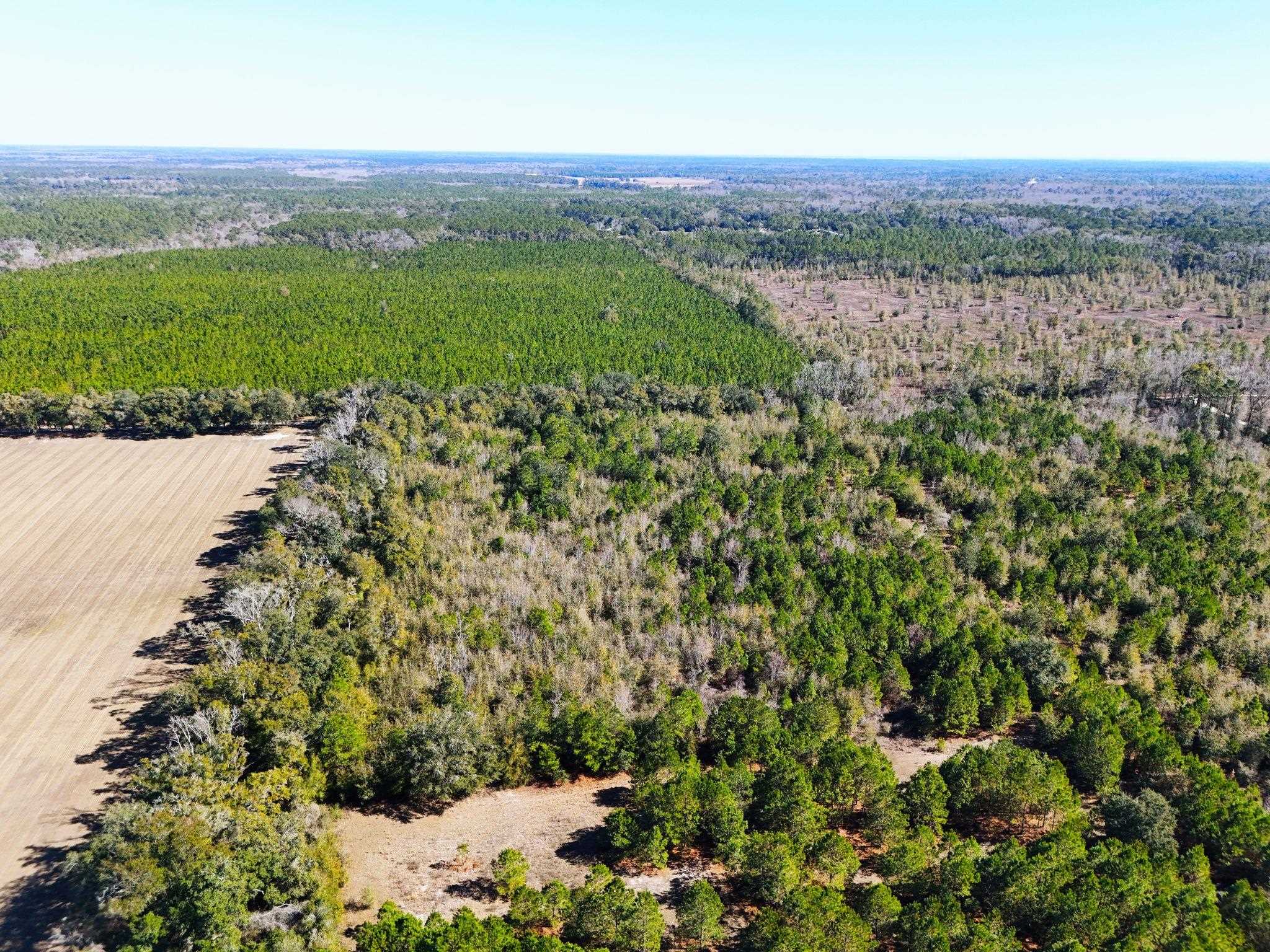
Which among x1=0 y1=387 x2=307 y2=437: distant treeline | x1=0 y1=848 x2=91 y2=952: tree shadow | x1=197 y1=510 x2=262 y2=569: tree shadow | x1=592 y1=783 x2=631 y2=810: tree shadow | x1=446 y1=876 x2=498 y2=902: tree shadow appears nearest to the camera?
x1=0 y1=848 x2=91 y2=952: tree shadow

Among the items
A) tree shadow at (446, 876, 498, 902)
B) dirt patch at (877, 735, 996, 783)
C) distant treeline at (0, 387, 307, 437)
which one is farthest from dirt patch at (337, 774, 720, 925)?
distant treeline at (0, 387, 307, 437)

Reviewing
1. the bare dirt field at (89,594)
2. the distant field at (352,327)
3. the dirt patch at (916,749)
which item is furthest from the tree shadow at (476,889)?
the distant field at (352,327)

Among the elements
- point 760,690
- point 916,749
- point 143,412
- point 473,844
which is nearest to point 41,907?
point 473,844

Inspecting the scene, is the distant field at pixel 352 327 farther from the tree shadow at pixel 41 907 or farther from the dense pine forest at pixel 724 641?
the tree shadow at pixel 41 907

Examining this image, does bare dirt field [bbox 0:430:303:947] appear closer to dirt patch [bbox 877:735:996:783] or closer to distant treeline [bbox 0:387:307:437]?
distant treeline [bbox 0:387:307:437]

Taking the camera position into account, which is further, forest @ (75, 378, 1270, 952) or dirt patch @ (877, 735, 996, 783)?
dirt patch @ (877, 735, 996, 783)

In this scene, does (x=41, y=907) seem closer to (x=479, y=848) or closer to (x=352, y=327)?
(x=479, y=848)

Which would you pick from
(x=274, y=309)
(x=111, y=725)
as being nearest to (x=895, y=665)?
(x=111, y=725)
